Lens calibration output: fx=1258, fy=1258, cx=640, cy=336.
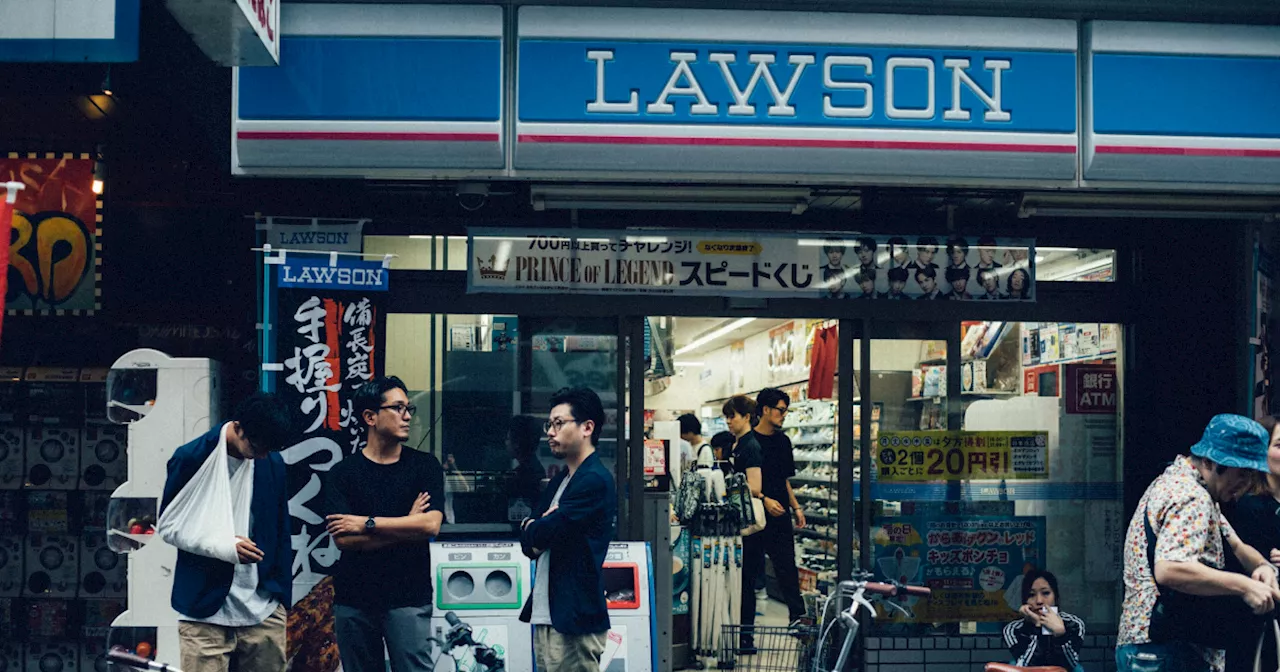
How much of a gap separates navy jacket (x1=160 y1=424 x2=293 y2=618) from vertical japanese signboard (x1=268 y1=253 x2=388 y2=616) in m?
1.82

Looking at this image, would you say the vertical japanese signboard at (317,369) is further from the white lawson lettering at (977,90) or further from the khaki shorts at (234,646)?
the white lawson lettering at (977,90)

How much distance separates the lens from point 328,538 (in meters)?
8.06

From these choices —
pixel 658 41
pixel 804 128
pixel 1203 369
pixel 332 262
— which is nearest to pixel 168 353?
pixel 332 262

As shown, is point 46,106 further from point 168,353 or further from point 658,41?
point 658,41

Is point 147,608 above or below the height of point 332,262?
below

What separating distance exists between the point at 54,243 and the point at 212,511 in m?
3.67

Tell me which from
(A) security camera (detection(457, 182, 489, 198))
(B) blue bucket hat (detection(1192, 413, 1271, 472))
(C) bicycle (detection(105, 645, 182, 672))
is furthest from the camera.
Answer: (A) security camera (detection(457, 182, 489, 198))

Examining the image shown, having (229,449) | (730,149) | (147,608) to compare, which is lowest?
(147,608)

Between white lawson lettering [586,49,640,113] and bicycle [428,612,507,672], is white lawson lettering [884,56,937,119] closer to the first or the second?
white lawson lettering [586,49,640,113]

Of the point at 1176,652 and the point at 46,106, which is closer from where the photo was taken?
the point at 1176,652

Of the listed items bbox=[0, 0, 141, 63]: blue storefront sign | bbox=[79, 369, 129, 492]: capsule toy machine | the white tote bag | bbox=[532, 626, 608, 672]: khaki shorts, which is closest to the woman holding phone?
the white tote bag

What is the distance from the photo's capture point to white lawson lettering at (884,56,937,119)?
7.65 meters

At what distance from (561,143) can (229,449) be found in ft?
9.04

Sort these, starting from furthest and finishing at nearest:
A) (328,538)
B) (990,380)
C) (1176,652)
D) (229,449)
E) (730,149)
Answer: (990,380) < (328,538) < (730,149) < (229,449) < (1176,652)
